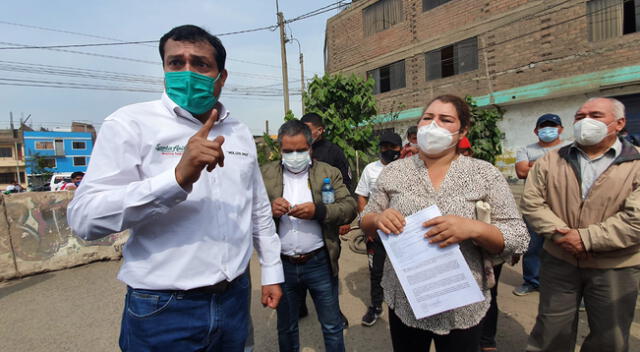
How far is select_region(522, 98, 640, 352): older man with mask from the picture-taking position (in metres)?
2.13

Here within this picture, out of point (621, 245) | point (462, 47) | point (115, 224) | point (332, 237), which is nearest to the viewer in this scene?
point (115, 224)

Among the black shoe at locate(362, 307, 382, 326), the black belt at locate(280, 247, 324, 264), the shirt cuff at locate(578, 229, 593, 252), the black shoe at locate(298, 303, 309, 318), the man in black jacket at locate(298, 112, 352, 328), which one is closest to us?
the shirt cuff at locate(578, 229, 593, 252)

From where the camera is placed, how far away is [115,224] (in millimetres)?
1155

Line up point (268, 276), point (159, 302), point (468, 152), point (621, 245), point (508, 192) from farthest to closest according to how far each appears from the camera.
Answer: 1. point (468, 152)
2. point (621, 245)
3. point (268, 276)
4. point (508, 192)
5. point (159, 302)

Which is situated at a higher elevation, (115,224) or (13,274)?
(115,224)

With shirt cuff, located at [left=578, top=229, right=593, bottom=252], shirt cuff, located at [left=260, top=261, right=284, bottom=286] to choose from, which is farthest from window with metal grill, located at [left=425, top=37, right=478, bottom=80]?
shirt cuff, located at [left=260, top=261, right=284, bottom=286]

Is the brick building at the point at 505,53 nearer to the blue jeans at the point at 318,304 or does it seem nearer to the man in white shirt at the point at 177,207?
the blue jeans at the point at 318,304

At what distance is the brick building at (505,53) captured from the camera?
966 centimetres

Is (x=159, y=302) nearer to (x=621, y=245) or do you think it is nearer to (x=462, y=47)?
(x=621, y=245)

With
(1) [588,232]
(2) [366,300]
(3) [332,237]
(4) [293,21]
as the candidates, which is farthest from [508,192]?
(4) [293,21]

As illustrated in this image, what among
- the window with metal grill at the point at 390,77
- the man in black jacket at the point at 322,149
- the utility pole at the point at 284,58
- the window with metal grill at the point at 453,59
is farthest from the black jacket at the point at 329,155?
the window with metal grill at the point at 390,77

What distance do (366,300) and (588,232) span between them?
92.0 inches

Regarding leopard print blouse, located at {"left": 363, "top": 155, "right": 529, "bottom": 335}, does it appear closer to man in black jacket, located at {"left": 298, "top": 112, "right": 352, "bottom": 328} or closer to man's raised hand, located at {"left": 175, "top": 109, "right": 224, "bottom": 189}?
man's raised hand, located at {"left": 175, "top": 109, "right": 224, "bottom": 189}

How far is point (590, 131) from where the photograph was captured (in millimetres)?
2271
